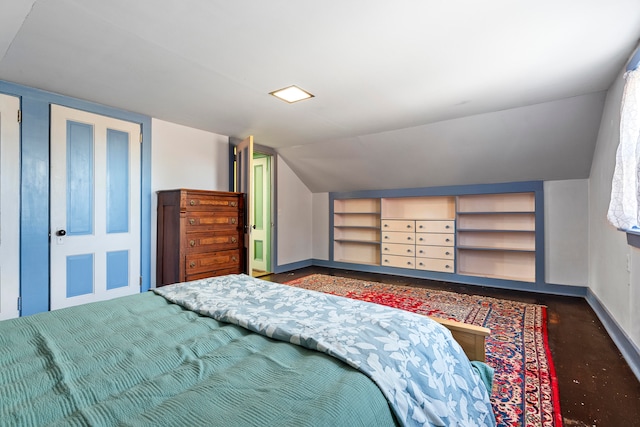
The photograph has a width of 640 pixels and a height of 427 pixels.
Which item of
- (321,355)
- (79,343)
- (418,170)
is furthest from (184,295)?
(418,170)

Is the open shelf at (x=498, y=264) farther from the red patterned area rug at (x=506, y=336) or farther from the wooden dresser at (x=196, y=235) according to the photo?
the wooden dresser at (x=196, y=235)

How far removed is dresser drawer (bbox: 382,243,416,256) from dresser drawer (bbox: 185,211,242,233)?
2.63 meters

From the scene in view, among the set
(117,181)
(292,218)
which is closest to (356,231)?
(292,218)

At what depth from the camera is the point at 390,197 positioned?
5.20 m

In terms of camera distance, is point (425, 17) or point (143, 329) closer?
point (143, 329)

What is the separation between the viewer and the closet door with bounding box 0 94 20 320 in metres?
2.56

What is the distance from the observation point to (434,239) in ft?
15.4

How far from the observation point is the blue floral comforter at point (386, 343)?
0.92 m

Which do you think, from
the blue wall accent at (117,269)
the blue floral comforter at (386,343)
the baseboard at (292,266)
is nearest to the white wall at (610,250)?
the blue floral comforter at (386,343)

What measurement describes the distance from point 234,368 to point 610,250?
3.53 metres

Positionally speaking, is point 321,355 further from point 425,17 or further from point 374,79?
point 374,79

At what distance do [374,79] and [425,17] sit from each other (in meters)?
0.82

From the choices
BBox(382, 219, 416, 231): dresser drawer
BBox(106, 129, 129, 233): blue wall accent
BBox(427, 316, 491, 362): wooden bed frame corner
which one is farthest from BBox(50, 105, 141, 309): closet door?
BBox(382, 219, 416, 231): dresser drawer

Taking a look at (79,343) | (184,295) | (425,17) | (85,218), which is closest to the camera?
(79,343)
